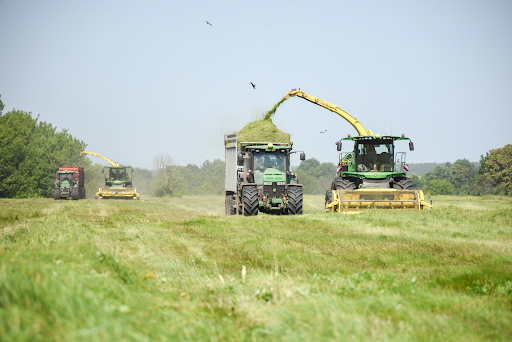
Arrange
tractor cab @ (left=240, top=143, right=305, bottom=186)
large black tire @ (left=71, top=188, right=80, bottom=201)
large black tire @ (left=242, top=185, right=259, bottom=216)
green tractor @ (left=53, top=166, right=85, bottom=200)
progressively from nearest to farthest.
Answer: large black tire @ (left=242, top=185, right=259, bottom=216) → tractor cab @ (left=240, top=143, right=305, bottom=186) → large black tire @ (left=71, top=188, right=80, bottom=201) → green tractor @ (left=53, top=166, right=85, bottom=200)

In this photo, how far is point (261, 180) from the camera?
16219 millimetres

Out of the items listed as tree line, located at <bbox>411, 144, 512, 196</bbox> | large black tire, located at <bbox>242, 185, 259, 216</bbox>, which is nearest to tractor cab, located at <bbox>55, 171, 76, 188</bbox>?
large black tire, located at <bbox>242, 185, 259, 216</bbox>

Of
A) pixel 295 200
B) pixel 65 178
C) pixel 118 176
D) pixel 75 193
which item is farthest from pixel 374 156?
pixel 65 178

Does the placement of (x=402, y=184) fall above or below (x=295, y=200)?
above

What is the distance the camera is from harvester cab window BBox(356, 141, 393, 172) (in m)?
17.6

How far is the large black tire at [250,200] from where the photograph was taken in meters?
15.1

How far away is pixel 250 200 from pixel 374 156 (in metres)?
6.10

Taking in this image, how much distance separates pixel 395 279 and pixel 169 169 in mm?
61973

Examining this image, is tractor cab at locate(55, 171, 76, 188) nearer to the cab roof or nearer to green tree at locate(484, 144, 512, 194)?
the cab roof

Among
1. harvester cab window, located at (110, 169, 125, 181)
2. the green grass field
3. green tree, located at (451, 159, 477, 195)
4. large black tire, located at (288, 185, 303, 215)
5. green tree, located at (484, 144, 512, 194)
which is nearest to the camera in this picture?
the green grass field

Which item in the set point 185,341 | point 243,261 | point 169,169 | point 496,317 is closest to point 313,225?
point 243,261

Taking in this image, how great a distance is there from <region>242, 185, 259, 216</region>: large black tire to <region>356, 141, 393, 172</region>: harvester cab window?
5.11 meters

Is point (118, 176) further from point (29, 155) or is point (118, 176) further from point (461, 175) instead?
point (461, 175)

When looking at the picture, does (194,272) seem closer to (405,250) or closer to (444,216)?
(405,250)
